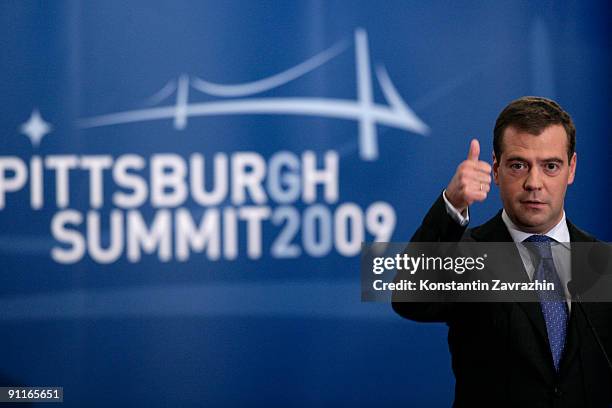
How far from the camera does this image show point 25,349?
3006 millimetres

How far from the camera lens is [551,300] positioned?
57.1 inches

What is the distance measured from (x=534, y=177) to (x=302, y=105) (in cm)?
162

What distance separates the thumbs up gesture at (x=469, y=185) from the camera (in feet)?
4.33

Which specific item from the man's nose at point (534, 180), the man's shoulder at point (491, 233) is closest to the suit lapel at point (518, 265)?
the man's shoulder at point (491, 233)

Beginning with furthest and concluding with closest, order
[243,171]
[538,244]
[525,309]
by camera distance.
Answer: [243,171]
[538,244]
[525,309]

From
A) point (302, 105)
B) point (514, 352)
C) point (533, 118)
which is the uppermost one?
point (302, 105)

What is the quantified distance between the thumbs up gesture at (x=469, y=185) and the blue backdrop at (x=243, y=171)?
63.9 inches

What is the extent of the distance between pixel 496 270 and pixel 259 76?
1797 mm

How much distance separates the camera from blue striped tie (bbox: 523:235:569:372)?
140 centimetres

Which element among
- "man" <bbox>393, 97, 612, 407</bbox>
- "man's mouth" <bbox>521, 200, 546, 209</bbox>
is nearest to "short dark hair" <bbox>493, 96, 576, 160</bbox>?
"man" <bbox>393, 97, 612, 407</bbox>

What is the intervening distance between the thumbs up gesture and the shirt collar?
230 mm

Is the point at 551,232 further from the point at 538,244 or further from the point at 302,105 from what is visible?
the point at 302,105

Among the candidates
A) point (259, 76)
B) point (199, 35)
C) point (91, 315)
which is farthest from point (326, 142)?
point (91, 315)

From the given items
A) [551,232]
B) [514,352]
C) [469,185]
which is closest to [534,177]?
[551,232]
